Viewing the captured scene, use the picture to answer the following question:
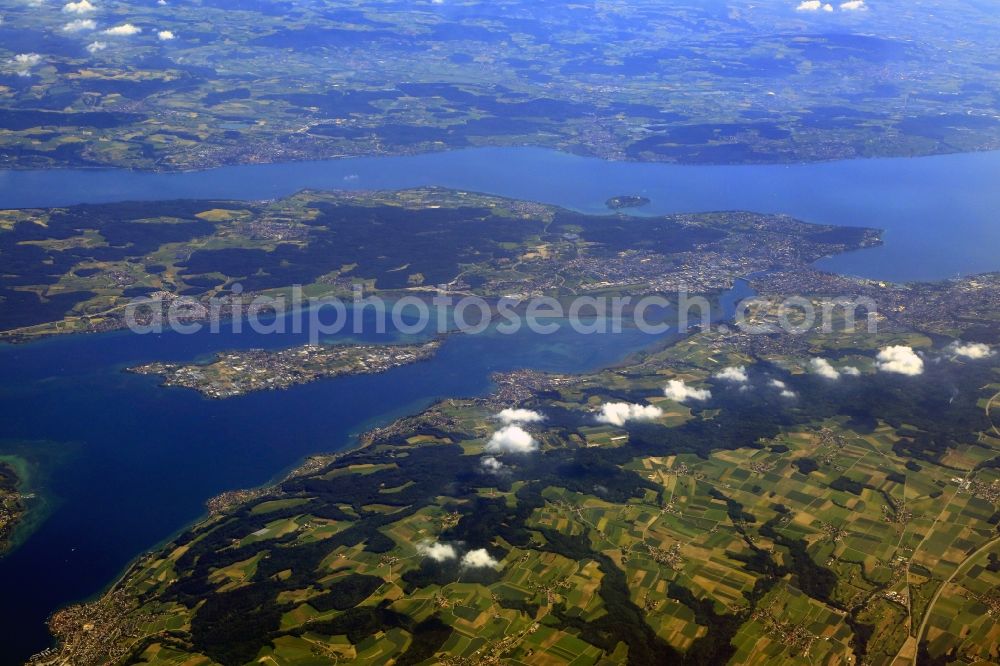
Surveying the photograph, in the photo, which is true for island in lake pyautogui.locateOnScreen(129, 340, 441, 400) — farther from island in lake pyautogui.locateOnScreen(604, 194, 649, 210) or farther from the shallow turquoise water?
island in lake pyautogui.locateOnScreen(604, 194, 649, 210)

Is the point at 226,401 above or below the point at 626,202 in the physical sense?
below

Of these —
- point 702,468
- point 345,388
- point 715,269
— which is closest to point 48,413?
point 345,388

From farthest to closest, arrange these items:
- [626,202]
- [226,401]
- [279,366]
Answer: [626,202] < [279,366] < [226,401]

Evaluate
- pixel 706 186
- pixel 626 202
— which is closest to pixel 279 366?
pixel 626 202

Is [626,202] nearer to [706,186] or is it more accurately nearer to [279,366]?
[706,186]

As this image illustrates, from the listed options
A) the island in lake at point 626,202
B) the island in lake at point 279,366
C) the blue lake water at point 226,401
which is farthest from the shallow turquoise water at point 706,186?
the island in lake at point 279,366

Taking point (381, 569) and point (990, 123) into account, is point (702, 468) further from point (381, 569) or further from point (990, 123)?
point (990, 123)

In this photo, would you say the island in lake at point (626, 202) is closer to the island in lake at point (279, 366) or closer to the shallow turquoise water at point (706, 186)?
the shallow turquoise water at point (706, 186)

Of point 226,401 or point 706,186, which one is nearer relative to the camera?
point 226,401
